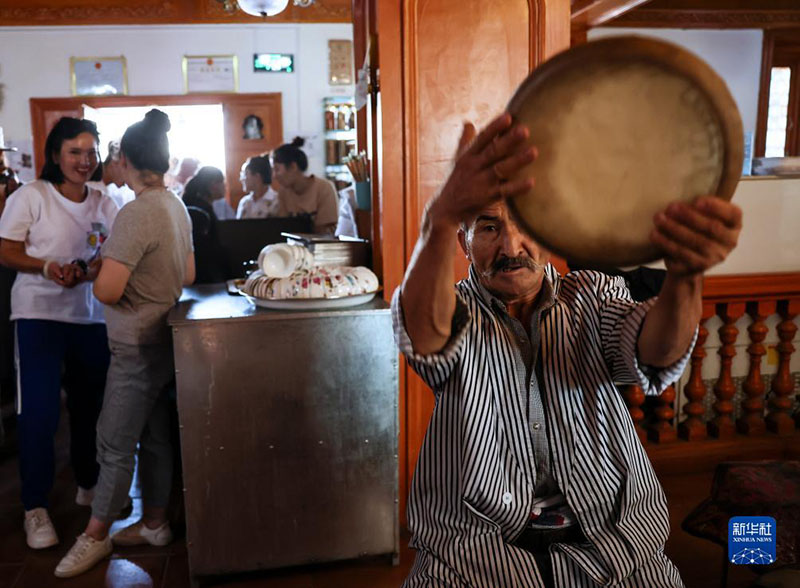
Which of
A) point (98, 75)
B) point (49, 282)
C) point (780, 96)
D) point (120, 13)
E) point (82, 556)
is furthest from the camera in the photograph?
point (98, 75)

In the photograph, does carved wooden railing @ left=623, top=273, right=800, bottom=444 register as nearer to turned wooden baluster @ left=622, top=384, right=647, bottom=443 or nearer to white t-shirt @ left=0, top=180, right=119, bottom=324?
turned wooden baluster @ left=622, top=384, right=647, bottom=443

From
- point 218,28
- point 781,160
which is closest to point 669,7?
point 781,160

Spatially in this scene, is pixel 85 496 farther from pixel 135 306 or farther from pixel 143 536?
pixel 135 306

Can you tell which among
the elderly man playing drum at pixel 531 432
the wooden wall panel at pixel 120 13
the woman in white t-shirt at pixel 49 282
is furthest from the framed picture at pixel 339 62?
the elderly man playing drum at pixel 531 432

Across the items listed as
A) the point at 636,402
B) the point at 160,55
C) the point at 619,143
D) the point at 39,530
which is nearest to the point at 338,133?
the point at 160,55

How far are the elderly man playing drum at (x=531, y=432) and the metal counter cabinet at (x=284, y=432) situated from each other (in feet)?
3.07

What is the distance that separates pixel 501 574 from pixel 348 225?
297 cm

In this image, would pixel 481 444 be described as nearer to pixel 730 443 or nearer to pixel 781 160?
pixel 730 443

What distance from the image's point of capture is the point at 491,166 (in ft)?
2.63

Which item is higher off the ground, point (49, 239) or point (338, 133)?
point (338, 133)

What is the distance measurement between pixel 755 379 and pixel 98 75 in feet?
21.3

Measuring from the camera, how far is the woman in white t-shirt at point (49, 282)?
2.43m

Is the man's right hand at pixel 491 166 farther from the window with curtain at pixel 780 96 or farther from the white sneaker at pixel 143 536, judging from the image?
the window with curtain at pixel 780 96

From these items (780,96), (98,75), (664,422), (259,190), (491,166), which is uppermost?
(98,75)
